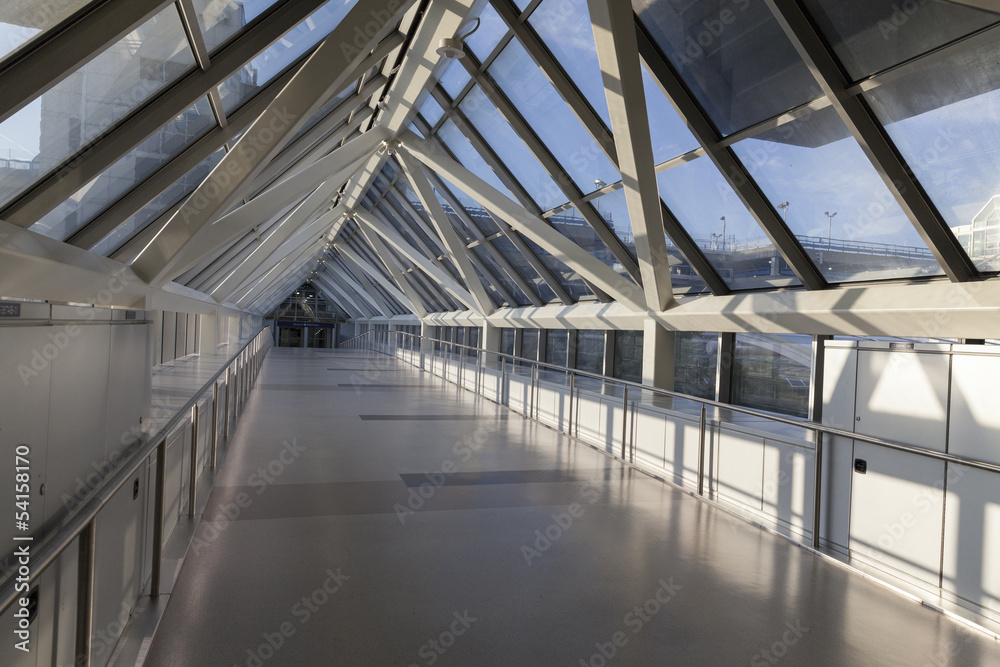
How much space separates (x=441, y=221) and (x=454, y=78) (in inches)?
180

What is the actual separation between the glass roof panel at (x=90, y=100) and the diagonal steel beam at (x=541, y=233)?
607 centimetres

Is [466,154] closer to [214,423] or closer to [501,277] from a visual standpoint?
[501,277]

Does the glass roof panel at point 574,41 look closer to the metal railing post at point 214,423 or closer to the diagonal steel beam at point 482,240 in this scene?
the metal railing post at point 214,423

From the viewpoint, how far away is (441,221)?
14703 millimetres

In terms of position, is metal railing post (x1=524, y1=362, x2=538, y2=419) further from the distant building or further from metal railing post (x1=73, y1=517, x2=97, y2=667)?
metal railing post (x1=73, y1=517, x2=97, y2=667)

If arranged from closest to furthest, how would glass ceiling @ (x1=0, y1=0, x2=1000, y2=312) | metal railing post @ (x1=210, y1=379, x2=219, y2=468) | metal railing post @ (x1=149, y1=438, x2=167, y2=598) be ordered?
metal railing post @ (x1=149, y1=438, x2=167, y2=598)
glass ceiling @ (x1=0, y1=0, x2=1000, y2=312)
metal railing post @ (x1=210, y1=379, x2=219, y2=468)

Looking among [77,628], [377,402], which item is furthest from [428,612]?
[377,402]

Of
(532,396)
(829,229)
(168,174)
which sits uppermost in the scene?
(168,174)

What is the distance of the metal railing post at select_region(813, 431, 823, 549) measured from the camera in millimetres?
4488

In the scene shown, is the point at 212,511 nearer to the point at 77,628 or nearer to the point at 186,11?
the point at 77,628

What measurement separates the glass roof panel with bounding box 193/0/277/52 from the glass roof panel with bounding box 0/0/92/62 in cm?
129

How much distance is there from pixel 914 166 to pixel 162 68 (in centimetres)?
674

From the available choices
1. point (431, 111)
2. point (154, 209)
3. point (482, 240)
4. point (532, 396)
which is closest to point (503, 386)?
point (532, 396)

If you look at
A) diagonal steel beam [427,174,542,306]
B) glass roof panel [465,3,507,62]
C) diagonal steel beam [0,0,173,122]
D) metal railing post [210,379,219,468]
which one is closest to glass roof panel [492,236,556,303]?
diagonal steel beam [427,174,542,306]
